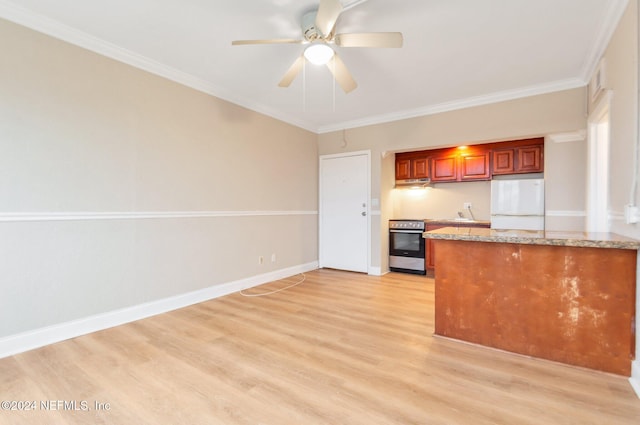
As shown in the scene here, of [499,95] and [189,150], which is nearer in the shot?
[189,150]

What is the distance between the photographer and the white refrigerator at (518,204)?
3883 millimetres

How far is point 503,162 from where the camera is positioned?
4.36 meters

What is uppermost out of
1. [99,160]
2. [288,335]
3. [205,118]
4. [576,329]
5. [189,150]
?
[205,118]

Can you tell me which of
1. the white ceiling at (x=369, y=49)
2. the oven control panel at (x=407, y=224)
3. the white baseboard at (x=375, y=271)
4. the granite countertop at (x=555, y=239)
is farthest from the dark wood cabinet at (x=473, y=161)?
the granite countertop at (x=555, y=239)

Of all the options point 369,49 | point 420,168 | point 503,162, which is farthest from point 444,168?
point 369,49

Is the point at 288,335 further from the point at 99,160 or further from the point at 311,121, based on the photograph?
the point at 311,121

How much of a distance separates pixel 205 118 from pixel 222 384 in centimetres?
277

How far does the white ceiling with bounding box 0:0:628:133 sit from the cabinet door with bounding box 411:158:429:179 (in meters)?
1.32

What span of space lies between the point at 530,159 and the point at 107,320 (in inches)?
214

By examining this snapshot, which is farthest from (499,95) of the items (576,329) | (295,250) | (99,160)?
(99,160)

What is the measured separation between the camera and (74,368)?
193cm

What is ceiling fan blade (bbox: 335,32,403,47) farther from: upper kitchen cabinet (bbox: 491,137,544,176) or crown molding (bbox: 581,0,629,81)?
upper kitchen cabinet (bbox: 491,137,544,176)

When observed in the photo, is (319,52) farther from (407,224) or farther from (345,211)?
(407,224)

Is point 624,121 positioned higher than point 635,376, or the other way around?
point 624,121
